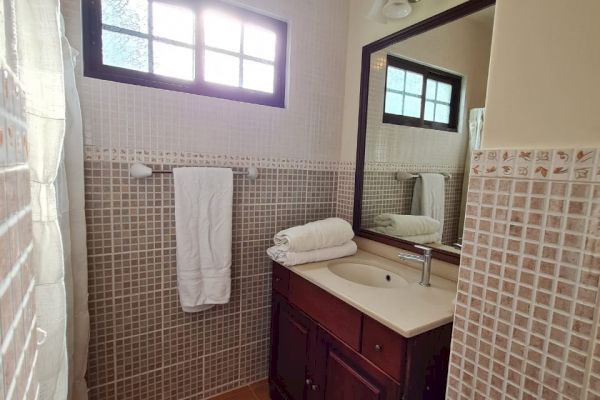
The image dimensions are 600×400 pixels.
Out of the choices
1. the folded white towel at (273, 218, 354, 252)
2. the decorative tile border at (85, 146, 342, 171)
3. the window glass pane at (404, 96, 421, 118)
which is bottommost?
the folded white towel at (273, 218, 354, 252)

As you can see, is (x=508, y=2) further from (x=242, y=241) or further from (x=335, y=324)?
(x=242, y=241)

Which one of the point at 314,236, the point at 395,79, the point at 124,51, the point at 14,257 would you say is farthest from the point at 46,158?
the point at 395,79

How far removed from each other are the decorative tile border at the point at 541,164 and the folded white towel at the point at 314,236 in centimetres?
93

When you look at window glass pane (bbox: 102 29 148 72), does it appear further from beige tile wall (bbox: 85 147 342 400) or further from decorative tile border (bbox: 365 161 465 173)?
decorative tile border (bbox: 365 161 465 173)

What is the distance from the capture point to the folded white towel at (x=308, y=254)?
150cm

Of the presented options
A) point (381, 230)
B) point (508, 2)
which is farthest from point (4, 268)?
point (381, 230)

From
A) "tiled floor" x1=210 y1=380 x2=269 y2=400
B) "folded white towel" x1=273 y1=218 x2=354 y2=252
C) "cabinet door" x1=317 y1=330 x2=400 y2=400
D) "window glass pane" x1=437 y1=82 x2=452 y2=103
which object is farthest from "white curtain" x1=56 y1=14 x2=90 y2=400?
"window glass pane" x1=437 y1=82 x2=452 y2=103

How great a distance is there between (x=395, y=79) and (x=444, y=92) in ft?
1.08

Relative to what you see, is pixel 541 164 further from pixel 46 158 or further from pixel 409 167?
pixel 46 158

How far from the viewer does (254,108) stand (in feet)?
5.31

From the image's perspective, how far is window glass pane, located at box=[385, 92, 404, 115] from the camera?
5.28ft

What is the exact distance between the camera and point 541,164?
0.61 meters

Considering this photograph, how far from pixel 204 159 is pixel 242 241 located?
50 cm

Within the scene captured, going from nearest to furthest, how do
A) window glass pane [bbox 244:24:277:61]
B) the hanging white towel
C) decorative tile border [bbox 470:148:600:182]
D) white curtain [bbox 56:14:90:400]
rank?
decorative tile border [bbox 470:148:600:182] < white curtain [bbox 56:14:90:400] < the hanging white towel < window glass pane [bbox 244:24:277:61]
